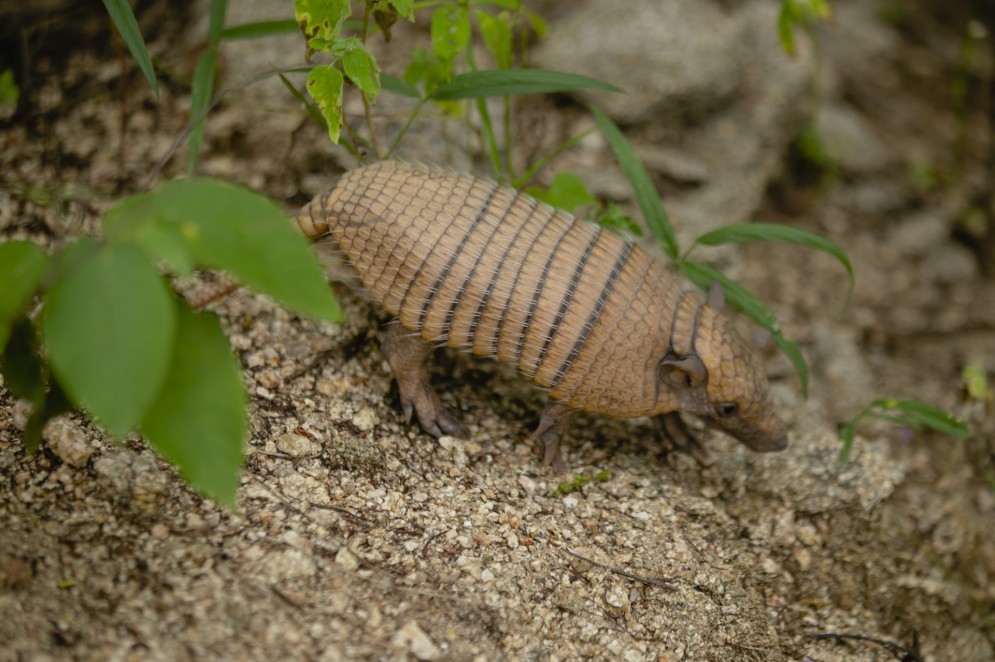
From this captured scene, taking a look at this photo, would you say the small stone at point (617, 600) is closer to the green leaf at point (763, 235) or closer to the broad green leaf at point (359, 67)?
the green leaf at point (763, 235)

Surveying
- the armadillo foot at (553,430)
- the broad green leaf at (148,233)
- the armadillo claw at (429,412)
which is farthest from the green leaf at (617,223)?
the broad green leaf at (148,233)

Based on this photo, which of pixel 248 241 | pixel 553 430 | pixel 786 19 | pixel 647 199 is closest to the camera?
pixel 248 241

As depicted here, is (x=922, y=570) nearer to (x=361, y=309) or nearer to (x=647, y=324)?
(x=647, y=324)

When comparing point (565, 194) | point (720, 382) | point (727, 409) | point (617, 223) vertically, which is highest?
point (565, 194)

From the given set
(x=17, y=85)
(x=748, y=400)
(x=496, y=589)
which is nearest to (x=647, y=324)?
(x=748, y=400)

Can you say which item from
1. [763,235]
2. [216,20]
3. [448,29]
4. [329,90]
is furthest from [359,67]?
[763,235]

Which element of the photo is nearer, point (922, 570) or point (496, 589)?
point (496, 589)

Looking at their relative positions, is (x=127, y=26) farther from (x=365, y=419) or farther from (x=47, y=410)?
(x=365, y=419)

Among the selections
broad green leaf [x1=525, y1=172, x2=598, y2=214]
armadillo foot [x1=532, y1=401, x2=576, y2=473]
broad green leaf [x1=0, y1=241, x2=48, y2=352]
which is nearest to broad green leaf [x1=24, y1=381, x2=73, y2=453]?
broad green leaf [x1=0, y1=241, x2=48, y2=352]
